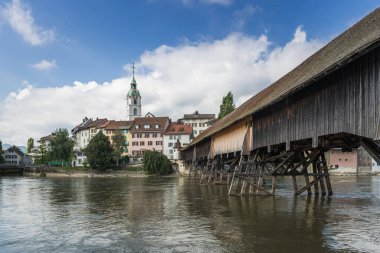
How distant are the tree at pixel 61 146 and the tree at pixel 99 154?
14.6m

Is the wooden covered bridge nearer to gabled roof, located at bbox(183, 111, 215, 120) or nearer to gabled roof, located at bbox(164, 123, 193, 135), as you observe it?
gabled roof, located at bbox(164, 123, 193, 135)

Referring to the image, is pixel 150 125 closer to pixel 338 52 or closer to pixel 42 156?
pixel 42 156

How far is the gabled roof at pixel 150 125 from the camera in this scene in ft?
287

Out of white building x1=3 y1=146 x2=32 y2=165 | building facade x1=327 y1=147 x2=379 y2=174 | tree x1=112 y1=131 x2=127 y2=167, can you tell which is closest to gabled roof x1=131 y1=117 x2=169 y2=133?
tree x1=112 y1=131 x2=127 y2=167

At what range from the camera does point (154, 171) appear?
224ft

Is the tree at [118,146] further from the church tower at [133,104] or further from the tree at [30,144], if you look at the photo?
the tree at [30,144]

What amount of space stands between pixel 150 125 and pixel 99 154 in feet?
57.7

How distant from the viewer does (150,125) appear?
88.4 metres

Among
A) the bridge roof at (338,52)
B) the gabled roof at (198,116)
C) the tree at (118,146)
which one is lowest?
the tree at (118,146)

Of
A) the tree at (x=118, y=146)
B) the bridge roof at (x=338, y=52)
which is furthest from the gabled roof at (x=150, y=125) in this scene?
the bridge roof at (x=338, y=52)

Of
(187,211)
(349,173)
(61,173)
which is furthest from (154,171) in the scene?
(187,211)

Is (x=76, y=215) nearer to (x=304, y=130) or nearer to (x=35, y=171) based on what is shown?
(x=304, y=130)

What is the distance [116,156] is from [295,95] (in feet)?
211

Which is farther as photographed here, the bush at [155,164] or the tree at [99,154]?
the tree at [99,154]
